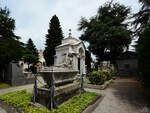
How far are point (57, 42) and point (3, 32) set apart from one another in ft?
46.7

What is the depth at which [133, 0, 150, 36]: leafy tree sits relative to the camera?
1204cm

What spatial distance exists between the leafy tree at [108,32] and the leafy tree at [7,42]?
12463 millimetres

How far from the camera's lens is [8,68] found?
9031mm

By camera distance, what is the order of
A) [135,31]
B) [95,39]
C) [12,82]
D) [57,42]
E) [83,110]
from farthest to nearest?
1. [57,42]
2. [95,39]
3. [135,31]
4. [12,82]
5. [83,110]

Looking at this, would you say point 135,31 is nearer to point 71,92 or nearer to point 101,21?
point 101,21

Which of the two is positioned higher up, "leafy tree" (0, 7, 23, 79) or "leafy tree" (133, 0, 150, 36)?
"leafy tree" (133, 0, 150, 36)

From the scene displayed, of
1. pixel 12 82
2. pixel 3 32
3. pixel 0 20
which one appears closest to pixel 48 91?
pixel 12 82

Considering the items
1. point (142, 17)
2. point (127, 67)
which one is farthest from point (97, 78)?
point (127, 67)

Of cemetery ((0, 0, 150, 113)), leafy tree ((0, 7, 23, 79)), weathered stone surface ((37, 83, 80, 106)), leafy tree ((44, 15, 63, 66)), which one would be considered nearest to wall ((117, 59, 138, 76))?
A: cemetery ((0, 0, 150, 113))

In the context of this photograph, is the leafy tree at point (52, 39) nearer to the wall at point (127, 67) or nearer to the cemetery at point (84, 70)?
the cemetery at point (84, 70)

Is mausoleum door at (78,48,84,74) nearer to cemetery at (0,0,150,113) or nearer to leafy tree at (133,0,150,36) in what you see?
cemetery at (0,0,150,113)

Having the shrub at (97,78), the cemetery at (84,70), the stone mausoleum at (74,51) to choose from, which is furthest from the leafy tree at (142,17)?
the shrub at (97,78)

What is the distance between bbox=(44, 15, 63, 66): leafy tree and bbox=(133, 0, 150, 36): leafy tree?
1634 centimetres

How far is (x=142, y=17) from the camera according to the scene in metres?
12.6
